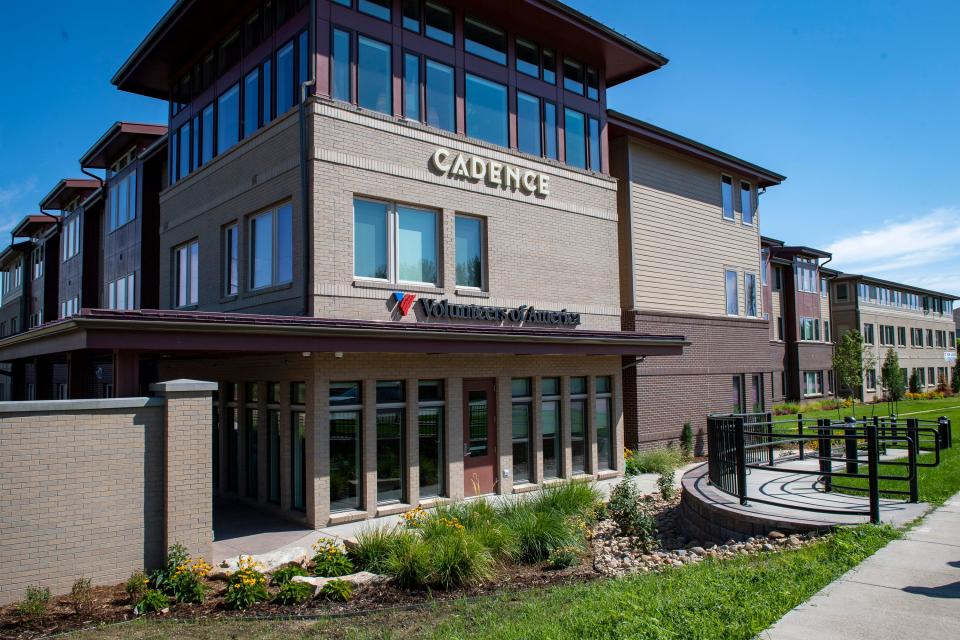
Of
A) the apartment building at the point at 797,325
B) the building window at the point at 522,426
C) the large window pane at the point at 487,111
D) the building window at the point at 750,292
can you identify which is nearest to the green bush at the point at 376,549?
the building window at the point at 522,426

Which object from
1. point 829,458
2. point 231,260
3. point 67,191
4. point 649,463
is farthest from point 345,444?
point 67,191

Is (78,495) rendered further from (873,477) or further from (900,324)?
(900,324)

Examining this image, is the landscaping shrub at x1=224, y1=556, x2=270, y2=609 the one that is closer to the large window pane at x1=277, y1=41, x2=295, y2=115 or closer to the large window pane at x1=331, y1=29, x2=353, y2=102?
the large window pane at x1=331, y1=29, x2=353, y2=102

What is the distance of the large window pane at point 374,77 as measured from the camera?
14.9 metres

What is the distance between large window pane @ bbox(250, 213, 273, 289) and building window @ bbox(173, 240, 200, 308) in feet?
9.44

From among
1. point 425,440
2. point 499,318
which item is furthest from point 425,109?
point 425,440

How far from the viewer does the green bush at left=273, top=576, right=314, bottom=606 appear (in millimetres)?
8617

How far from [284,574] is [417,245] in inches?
324

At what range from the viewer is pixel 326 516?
13.2 metres

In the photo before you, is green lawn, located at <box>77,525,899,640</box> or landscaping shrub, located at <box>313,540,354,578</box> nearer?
green lawn, located at <box>77,525,899,640</box>

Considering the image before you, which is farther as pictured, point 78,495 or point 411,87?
point 411,87

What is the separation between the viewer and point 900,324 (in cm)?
6156

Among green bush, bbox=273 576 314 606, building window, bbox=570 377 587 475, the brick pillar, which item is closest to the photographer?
green bush, bbox=273 576 314 606

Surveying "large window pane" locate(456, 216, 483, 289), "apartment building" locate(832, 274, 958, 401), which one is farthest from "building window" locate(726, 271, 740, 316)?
"apartment building" locate(832, 274, 958, 401)
